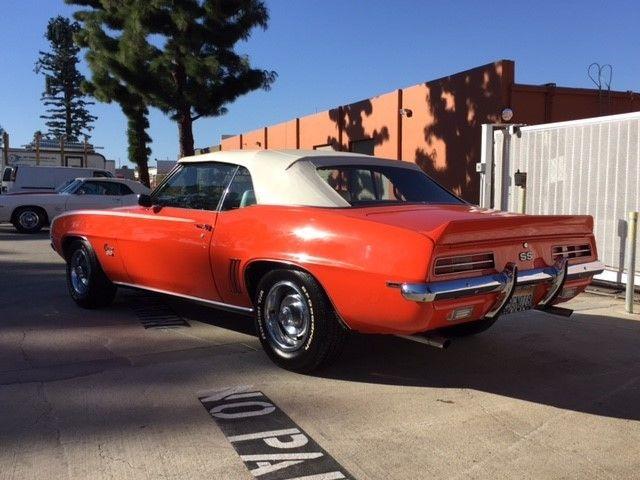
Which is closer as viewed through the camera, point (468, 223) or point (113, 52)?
point (468, 223)

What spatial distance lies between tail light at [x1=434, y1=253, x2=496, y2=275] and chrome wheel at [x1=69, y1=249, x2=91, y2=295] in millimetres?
4107

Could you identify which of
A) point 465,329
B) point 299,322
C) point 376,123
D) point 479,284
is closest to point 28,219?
point 376,123

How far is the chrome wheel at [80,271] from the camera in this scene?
21.6 feet

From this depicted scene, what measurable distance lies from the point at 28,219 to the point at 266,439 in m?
15.2

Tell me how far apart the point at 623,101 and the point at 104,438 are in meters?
13.8

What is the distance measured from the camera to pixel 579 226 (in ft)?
15.2

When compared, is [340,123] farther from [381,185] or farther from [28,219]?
[381,185]

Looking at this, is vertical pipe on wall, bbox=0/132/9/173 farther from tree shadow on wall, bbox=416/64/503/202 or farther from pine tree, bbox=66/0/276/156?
tree shadow on wall, bbox=416/64/503/202

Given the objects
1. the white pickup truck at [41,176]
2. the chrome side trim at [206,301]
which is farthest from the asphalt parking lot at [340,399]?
the white pickup truck at [41,176]

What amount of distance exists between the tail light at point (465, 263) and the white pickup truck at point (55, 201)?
1374cm

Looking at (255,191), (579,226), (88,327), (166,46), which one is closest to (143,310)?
(88,327)

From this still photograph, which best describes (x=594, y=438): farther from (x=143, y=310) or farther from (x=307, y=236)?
(x=143, y=310)

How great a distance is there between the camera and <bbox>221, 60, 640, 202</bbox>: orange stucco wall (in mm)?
12961

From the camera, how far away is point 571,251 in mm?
4609
